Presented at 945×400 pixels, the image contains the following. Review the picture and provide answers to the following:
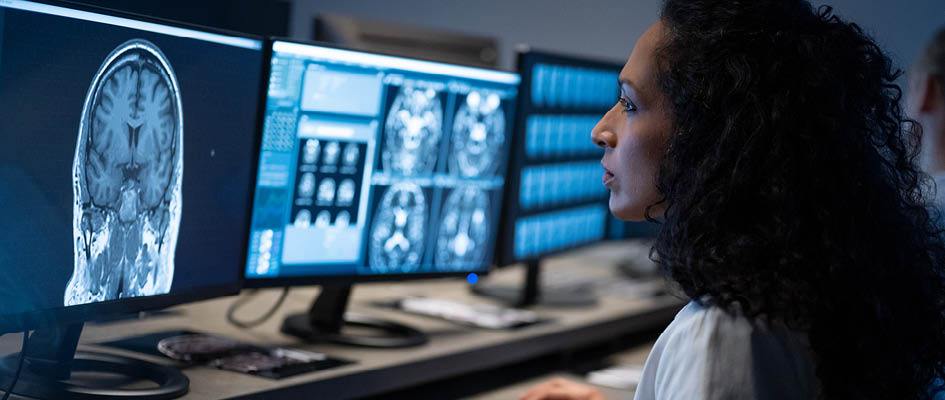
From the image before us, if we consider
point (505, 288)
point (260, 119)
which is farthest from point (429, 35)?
point (260, 119)

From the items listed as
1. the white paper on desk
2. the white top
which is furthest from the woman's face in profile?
the white paper on desk

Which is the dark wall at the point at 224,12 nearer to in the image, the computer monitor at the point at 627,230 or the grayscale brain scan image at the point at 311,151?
the grayscale brain scan image at the point at 311,151

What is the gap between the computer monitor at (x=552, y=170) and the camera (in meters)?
2.14

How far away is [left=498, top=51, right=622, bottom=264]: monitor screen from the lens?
7.01 ft

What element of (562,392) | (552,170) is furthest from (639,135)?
(552,170)

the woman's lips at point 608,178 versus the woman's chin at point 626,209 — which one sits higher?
the woman's lips at point 608,178

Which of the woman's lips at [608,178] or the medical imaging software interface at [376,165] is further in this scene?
the medical imaging software interface at [376,165]

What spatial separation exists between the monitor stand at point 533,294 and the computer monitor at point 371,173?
0.79 ft

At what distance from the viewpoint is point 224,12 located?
1.66 m

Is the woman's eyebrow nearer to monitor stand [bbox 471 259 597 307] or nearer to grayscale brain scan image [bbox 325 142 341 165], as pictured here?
grayscale brain scan image [bbox 325 142 341 165]

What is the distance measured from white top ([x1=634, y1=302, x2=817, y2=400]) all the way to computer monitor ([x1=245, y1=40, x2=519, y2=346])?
0.73 metres

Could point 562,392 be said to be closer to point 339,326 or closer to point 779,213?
point 339,326

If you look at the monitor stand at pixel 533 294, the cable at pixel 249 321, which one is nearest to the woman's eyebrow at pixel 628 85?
the cable at pixel 249 321

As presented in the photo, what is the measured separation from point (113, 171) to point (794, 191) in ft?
2.48
